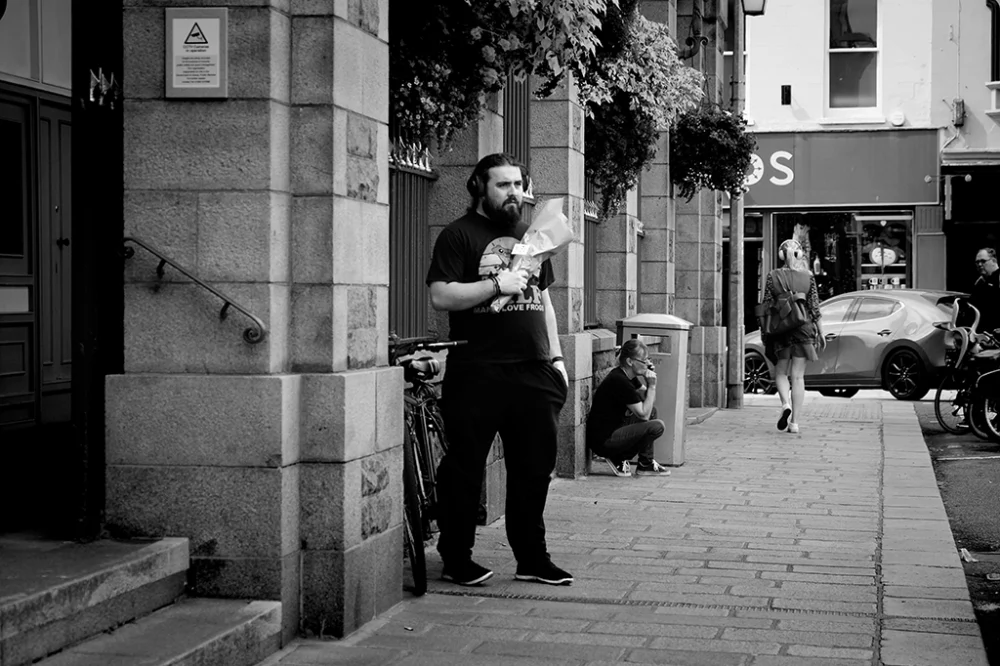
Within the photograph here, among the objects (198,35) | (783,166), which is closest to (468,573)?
(198,35)

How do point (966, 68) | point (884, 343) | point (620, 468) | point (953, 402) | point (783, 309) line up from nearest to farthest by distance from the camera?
point (620, 468)
point (783, 309)
point (953, 402)
point (884, 343)
point (966, 68)

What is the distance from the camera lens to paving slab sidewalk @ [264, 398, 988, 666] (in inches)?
228

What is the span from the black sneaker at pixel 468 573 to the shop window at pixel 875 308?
1507cm

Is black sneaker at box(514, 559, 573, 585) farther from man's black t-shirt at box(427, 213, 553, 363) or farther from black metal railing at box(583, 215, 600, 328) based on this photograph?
black metal railing at box(583, 215, 600, 328)

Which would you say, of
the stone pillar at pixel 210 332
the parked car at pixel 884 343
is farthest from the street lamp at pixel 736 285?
the stone pillar at pixel 210 332

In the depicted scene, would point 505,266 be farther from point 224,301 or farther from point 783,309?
point 783,309

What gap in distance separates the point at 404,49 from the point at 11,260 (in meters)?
4.46

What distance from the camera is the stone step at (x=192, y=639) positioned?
15.8ft

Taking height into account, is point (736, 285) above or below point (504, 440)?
above

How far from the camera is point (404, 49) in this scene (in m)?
7.36

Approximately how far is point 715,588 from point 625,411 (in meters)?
4.18

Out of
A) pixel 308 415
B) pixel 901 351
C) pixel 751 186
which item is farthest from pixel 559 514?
pixel 751 186

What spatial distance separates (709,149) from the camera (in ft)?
53.0

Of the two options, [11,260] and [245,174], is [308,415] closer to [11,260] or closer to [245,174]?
[245,174]
